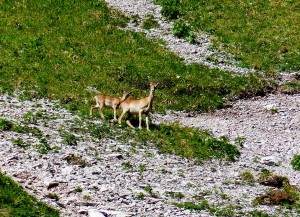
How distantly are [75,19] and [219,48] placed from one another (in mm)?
11127

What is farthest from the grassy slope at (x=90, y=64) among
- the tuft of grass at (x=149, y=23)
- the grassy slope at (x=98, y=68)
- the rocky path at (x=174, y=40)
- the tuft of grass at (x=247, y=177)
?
the tuft of grass at (x=247, y=177)

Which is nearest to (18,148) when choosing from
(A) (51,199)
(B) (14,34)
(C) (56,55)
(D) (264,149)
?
(A) (51,199)

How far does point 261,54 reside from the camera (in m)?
43.9

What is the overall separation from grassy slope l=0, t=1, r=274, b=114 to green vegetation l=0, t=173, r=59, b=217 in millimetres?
11511

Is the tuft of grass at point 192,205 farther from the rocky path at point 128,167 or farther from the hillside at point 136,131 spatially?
the rocky path at point 128,167

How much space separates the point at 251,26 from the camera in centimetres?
4797

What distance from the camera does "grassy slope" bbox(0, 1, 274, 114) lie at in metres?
36.1

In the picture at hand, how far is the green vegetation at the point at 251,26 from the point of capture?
A: 4350 cm

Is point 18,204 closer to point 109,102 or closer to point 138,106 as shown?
point 138,106

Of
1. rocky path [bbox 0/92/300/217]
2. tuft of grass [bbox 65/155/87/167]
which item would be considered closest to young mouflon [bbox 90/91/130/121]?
rocky path [bbox 0/92/300/217]

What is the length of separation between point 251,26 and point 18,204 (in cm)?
3173

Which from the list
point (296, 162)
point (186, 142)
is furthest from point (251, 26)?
point (296, 162)

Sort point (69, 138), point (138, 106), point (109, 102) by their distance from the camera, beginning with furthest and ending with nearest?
point (109, 102)
point (138, 106)
point (69, 138)

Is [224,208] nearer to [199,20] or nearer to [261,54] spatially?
[261,54]
